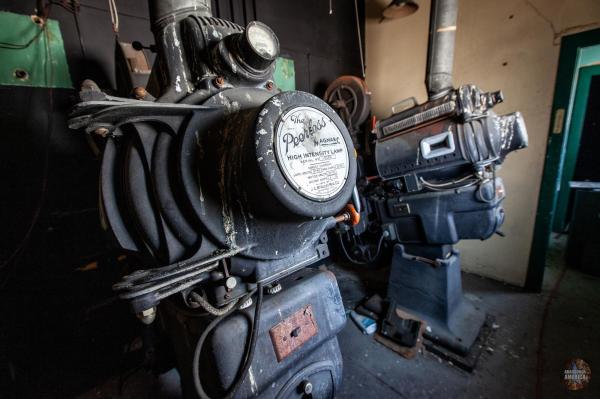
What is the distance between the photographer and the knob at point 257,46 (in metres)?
0.64

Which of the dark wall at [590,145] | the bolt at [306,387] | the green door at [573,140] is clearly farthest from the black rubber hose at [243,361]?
the dark wall at [590,145]

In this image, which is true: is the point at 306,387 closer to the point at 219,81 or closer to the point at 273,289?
the point at 273,289

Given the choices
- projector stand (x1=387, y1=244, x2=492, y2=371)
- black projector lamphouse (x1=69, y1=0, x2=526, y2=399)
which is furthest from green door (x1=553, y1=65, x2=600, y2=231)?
black projector lamphouse (x1=69, y1=0, x2=526, y2=399)

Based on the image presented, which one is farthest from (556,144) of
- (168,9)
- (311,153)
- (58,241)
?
(58,241)

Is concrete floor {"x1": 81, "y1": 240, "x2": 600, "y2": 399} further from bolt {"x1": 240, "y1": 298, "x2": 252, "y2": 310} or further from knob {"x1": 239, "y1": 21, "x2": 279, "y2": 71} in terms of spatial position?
knob {"x1": 239, "y1": 21, "x2": 279, "y2": 71}

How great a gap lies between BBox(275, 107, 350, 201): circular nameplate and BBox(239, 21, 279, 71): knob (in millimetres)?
227

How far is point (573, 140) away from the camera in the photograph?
3246 mm

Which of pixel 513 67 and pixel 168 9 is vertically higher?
pixel 513 67

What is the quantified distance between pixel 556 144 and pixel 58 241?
353 centimetres

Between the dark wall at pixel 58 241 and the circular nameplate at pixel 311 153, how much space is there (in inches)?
55.5

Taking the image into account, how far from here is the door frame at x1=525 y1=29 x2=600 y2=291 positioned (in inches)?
74.7

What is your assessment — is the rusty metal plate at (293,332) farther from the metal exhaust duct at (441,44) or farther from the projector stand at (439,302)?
the metal exhaust duct at (441,44)

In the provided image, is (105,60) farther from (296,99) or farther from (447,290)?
(447,290)

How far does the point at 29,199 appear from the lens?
128cm
